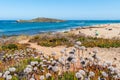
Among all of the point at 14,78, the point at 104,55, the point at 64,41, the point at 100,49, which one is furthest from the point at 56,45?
the point at 14,78

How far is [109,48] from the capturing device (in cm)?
2023

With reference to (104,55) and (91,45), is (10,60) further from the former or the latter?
(91,45)

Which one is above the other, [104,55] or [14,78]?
[14,78]

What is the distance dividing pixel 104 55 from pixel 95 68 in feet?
26.1

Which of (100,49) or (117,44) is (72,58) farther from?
(117,44)

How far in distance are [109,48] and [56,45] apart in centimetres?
423

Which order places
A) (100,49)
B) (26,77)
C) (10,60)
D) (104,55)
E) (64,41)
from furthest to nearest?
(64,41) < (100,49) < (104,55) < (10,60) < (26,77)

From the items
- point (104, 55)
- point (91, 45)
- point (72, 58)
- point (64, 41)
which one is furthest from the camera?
point (64, 41)

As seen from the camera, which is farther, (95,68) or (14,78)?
(95,68)

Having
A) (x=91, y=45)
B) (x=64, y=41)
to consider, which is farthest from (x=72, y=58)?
(x=64, y=41)

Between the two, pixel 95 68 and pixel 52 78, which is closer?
pixel 52 78

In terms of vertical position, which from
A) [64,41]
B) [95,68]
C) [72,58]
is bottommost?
[64,41]

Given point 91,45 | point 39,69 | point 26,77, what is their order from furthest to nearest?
point 91,45 < point 39,69 < point 26,77

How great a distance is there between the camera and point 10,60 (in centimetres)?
1275
